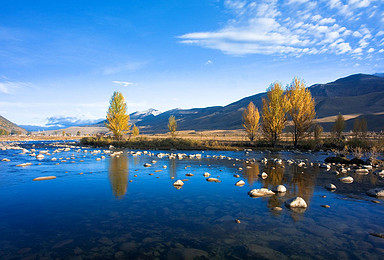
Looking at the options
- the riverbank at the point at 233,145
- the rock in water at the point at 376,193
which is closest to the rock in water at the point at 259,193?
the rock in water at the point at 376,193

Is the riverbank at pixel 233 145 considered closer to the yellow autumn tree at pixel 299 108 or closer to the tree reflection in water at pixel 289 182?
the yellow autumn tree at pixel 299 108

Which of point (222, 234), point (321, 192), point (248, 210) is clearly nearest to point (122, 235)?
point (222, 234)

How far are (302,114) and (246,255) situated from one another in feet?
Answer: 100

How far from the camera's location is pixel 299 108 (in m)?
32.2

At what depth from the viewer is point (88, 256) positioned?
5.08 meters

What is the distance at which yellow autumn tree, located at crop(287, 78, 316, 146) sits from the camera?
3198 centimetres

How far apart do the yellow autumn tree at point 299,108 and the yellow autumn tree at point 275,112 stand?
932mm

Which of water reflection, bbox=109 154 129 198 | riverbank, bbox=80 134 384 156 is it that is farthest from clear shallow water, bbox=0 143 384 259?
riverbank, bbox=80 134 384 156

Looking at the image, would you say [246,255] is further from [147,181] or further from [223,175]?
[223,175]

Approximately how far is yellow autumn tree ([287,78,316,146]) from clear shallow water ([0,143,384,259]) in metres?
21.5

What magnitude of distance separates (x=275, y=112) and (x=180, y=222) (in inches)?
1133

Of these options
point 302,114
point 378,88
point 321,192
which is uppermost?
point 378,88

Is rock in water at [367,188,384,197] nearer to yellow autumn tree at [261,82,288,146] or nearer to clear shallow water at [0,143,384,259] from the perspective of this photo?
clear shallow water at [0,143,384,259]

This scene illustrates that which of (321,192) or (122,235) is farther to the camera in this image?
(321,192)
